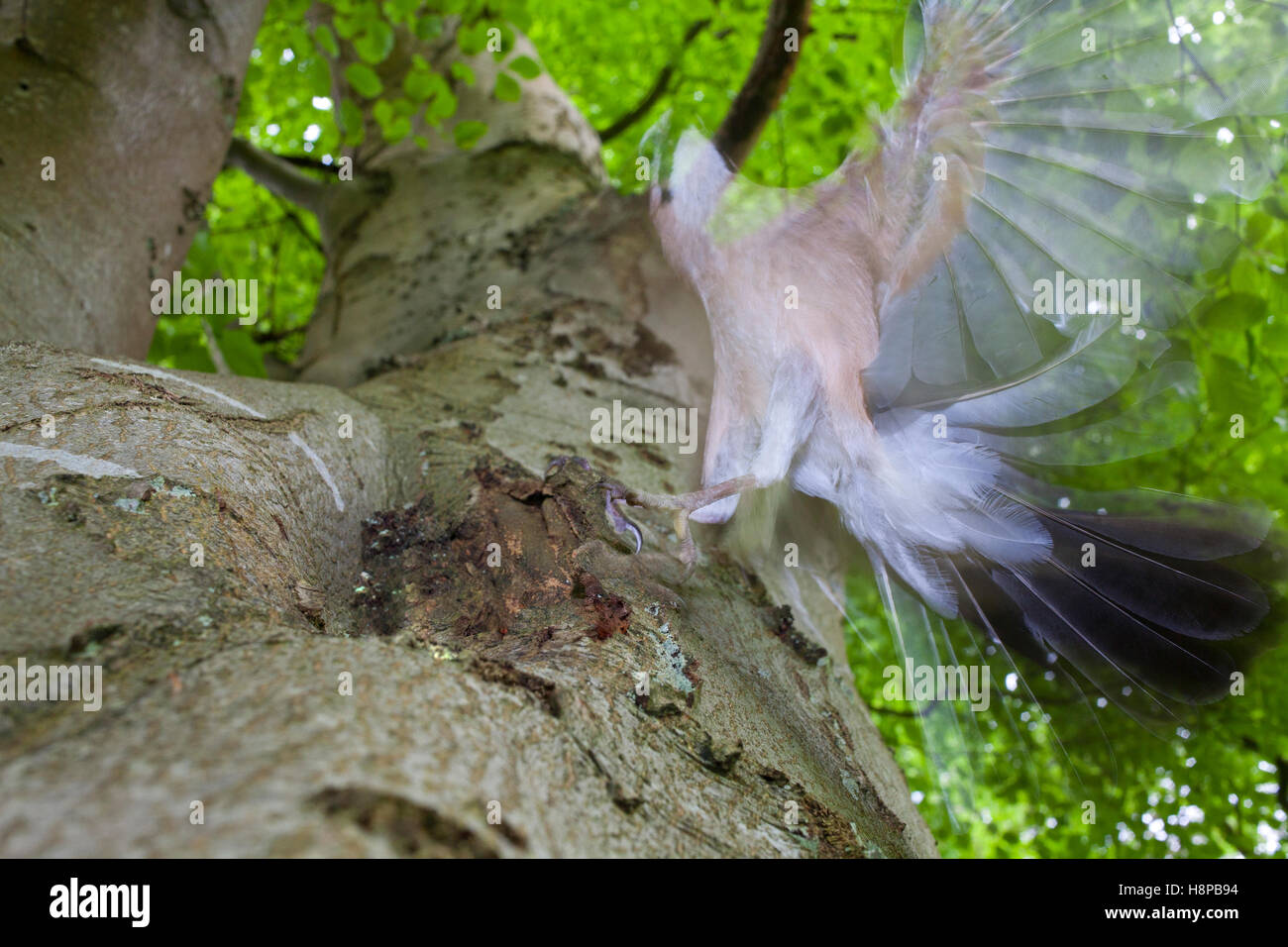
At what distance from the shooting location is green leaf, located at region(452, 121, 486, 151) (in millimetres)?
2889

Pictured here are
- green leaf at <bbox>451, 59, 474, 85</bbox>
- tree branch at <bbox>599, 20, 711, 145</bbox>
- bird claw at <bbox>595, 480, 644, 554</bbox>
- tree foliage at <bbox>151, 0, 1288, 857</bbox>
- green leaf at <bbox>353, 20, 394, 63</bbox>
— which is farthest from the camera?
tree branch at <bbox>599, 20, 711, 145</bbox>

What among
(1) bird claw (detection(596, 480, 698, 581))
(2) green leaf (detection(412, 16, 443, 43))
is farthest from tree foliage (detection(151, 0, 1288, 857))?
(1) bird claw (detection(596, 480, 698, 581))

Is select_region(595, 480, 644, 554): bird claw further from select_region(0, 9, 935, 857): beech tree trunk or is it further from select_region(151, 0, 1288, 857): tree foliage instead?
select_region(151, 0, 1288, 857): tree foliage

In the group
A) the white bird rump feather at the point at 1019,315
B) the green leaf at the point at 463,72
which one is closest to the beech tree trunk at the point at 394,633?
the white bird rump feather at the point at 1019,315

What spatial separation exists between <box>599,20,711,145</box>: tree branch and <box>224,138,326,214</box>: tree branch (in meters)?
2.05

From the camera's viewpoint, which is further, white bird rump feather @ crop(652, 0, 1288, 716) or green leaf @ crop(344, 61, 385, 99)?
green leaf @ crop(344, 61, 385, 99)

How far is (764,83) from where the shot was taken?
2.65 metres

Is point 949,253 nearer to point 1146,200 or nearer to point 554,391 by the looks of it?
point 1146,200

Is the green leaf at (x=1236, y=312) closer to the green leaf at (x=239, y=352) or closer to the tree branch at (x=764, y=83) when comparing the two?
the tree branch at (x=764, y=83)

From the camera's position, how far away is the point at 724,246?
2363 mm

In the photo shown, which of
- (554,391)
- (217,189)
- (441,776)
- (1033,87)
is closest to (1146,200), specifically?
(1033,87)
